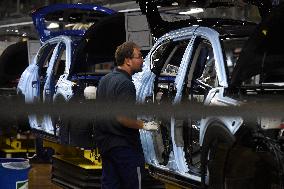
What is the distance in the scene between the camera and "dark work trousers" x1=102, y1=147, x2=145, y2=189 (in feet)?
15.5

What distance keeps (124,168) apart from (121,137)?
0.76ft

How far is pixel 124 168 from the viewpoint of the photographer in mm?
4738

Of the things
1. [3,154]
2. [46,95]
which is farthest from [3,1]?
[46,95]

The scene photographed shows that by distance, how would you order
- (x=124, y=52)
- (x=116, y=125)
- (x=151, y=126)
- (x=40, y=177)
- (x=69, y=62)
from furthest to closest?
(x=40, y=177), (x=69, y=62), (x=151, y=126), (x=124, y=52), (x=116, y=125)

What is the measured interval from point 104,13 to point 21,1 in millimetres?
9399

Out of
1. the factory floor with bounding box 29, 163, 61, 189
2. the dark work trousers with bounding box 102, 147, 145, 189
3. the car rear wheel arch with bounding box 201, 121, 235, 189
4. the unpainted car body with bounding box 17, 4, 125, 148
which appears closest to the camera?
the car rear wheel arch with bounding box 201, 121, 235, 189

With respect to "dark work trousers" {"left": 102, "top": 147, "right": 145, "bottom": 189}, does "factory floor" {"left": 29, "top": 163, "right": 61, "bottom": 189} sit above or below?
below

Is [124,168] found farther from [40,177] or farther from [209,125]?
[40,177]

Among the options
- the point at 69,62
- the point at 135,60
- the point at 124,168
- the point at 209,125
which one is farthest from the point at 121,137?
the point at 69,62

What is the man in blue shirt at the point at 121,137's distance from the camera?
15.3 feet

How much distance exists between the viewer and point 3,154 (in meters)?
10.5

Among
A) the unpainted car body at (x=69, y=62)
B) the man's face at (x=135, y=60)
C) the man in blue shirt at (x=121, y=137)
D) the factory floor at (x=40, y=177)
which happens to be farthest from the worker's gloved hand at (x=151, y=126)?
the factory floor at (x=40, y=177)

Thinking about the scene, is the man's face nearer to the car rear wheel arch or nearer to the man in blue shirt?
the man in blue shirt

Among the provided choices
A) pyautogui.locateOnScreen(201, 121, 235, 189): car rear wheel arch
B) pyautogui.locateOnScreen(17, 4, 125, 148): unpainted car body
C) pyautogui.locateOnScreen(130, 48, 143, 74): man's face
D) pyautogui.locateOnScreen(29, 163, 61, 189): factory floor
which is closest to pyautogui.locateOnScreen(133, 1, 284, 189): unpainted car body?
pyautogui.locateOnScreen(201, 121, 235, 189): car rear wheel arch
